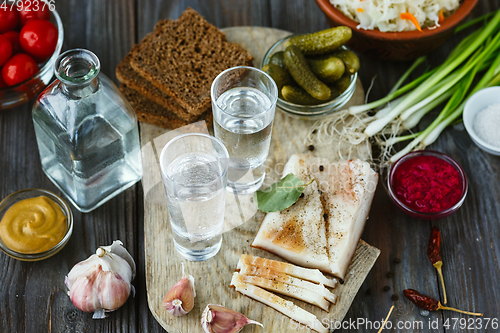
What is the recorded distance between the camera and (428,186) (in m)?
2.54

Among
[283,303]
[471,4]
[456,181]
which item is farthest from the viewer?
[471,4]

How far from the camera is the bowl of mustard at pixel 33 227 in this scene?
230 cm

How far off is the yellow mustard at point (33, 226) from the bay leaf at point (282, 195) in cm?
100

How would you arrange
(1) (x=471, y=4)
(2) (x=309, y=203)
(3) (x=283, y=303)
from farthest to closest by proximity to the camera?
(1) (x=471, y=4) < (2) (x=309, y=203) < (3) (x=283, y=303)

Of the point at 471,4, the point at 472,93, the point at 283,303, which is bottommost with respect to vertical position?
the point at 283,303

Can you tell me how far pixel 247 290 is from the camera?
2.21 metres

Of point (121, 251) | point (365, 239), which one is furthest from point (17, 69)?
point (365, 239)

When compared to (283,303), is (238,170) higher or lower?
higher

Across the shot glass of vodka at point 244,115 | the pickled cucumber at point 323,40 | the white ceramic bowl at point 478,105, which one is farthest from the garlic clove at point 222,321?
the white ceramic bowl at point 478,105

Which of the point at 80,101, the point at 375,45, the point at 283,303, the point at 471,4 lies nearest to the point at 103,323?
the point at 283,303

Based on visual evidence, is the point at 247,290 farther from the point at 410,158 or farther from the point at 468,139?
the point at 468,139

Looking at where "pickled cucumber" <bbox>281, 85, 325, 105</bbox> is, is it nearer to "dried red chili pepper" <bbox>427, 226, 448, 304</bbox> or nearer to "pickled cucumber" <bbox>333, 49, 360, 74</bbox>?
"pickled cucumber" <bbox>333, 49, 360, 74</bbox>

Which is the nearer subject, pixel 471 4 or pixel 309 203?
pixel 309 203

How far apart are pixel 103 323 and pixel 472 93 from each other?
2.35m
